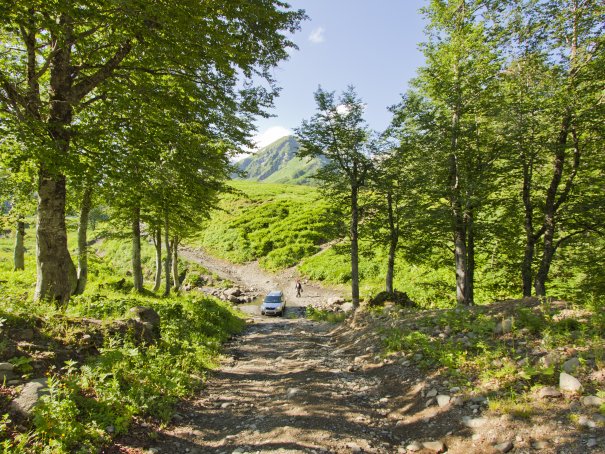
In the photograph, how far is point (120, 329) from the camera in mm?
8211

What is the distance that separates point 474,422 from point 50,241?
1034 cm

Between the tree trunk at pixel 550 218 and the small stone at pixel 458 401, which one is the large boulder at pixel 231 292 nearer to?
the tree trunk at pixel 550 218

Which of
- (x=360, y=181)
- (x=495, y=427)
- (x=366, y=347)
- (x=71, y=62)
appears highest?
(x=71, y=62)

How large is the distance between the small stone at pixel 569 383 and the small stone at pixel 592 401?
0.25 meters

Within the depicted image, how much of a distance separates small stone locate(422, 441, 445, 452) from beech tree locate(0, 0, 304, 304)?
28.7ft

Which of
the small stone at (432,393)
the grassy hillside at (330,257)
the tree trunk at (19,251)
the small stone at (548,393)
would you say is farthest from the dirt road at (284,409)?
the tree trunk at (19,251)

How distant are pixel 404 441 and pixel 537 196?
547 inches

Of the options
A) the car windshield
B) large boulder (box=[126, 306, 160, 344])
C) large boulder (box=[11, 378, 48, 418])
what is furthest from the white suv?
large boulder (box=[11, 378, 48, 418])

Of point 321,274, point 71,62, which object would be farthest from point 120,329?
point 321,274

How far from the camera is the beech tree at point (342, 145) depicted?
55.9 ft

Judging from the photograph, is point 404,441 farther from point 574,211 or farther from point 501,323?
point 574,211

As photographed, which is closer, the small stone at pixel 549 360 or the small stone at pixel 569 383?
the small stone at pixel 569 383

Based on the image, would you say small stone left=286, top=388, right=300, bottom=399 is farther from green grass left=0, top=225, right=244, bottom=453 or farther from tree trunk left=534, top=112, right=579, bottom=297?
tree trunk left=534, top=112, right=579, bottom=297

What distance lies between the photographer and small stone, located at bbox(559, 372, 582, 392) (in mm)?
4772
